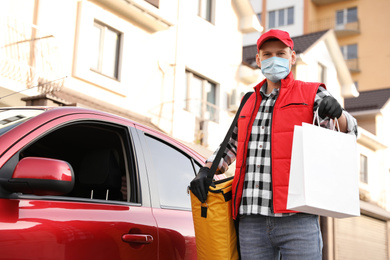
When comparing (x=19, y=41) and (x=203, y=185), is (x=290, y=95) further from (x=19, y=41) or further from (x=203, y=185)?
(x=19, y=41)

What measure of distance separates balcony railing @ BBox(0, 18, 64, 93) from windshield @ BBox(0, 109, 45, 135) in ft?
30.8

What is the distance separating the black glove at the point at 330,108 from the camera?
308 cm

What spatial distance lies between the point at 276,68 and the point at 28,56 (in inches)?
431

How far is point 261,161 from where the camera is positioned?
3.27 meters

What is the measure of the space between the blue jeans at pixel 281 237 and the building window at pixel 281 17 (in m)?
37.3

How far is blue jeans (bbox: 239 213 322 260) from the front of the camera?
122 inches

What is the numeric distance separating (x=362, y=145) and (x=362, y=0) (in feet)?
45.6

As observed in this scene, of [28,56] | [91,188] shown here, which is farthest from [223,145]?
[28,56]

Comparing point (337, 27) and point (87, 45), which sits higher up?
point (337, 27)

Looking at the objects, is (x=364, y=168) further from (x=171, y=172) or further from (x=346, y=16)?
(x=171, y=172)

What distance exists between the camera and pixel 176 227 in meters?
3.81

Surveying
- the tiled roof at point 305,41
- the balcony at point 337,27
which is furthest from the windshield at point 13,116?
the balcony at point 337,27

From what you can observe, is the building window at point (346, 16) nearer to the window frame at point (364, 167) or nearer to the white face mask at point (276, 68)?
the window frame at point (364, 167)

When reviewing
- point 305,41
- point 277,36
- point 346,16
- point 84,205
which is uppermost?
point 346,16
